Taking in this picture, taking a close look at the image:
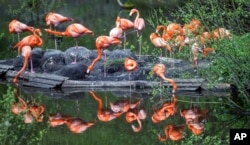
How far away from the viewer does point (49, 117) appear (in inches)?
390

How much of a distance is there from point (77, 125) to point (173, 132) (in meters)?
1.35

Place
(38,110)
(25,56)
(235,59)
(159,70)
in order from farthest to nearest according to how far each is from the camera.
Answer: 1. (25,56)
2. (159,70)
3. (38,110)
4. (235,59)

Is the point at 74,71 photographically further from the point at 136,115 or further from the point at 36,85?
the point at 136,115

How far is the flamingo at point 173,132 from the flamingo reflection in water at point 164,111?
0.44 metres

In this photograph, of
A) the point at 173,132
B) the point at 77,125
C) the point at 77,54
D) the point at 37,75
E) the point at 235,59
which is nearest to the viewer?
the point at 235,59

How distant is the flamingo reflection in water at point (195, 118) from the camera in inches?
356

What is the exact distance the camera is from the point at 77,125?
31.3 feet

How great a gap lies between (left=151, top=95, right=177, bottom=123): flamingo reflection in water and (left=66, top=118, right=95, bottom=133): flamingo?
0.89 metres

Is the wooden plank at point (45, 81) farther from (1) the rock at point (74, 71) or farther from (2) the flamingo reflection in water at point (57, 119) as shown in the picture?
(2) the flamingo reflection in water at point (57, 119)

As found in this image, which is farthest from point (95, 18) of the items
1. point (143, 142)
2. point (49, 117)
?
point (143, 142)

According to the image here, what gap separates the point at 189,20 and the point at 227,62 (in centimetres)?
100

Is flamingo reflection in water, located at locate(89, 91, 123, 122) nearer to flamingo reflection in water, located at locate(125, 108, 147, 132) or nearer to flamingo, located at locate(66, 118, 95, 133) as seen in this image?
flamingo reflection in water, located at locate(125, 108, 147, 132)

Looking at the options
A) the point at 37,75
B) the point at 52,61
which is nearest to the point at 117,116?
the point at 37,75

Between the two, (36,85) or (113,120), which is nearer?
(113,120)
